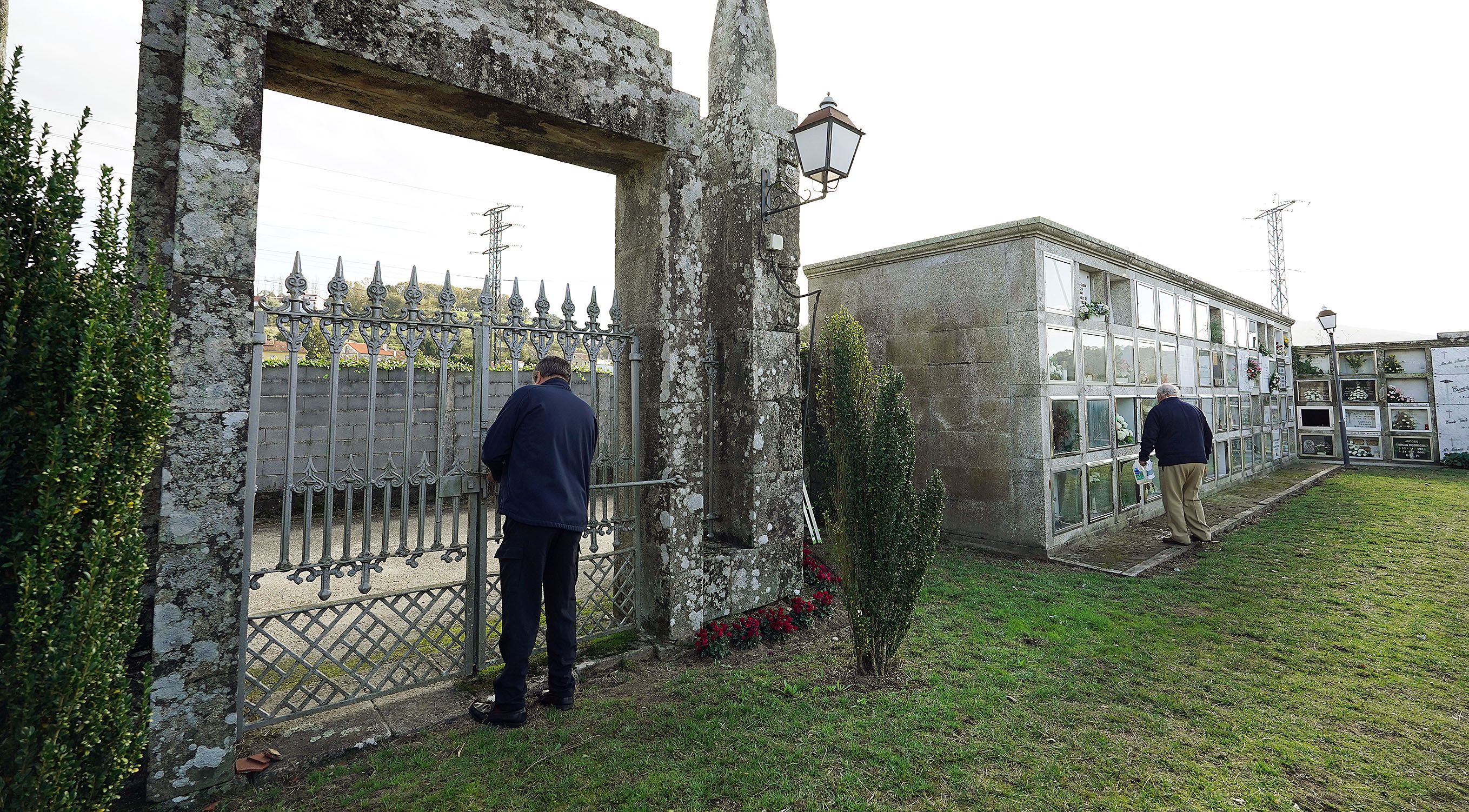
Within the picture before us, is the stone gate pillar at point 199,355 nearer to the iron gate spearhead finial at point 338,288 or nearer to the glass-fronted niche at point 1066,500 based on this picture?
the iron gate spearhead finial at point 338,288

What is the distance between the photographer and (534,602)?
3.22 meters

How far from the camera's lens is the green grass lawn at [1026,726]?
8.36 feet

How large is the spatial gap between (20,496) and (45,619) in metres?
0.39

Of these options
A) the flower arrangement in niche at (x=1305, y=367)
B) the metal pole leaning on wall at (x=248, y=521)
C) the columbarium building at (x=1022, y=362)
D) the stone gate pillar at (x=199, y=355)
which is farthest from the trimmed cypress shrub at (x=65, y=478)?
the flower arrangement in niche at (x=1305, y=367)

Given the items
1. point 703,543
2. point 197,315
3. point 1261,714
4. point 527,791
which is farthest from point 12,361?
point 1261,714

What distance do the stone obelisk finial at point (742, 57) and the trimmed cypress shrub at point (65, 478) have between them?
4.14 meters

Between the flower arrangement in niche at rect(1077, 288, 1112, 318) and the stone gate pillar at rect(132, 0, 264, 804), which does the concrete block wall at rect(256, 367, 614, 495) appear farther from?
the flower arrangement in niche at rect(1077, 288, 1112, 318)

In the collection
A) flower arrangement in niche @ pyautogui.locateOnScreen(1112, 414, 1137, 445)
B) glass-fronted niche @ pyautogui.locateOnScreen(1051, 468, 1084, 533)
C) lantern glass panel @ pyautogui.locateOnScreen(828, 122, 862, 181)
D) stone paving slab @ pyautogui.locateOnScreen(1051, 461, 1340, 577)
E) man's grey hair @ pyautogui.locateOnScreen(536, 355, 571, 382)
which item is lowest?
stone paving slab @ pyautogui.locateOnScreen(1051, 461, 1340, 577)

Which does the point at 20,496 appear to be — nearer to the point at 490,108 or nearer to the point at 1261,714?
the point at 490,108

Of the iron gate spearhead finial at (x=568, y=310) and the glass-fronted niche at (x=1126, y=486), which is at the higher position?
the iron gate spearhead finial at (x=568, y=310)

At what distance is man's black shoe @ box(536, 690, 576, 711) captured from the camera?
3297 millimetres

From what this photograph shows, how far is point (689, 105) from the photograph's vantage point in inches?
166

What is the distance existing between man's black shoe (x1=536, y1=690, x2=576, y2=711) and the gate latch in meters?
1.24

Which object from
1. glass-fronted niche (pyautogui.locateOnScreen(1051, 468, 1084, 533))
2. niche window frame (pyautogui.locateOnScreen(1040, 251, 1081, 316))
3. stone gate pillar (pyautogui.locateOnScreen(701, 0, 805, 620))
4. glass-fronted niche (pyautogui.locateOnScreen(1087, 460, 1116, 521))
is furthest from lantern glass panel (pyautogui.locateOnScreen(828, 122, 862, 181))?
glass-fronted niche (pyautogui.locateOnScreen(1087, 460, 1116, 521))
